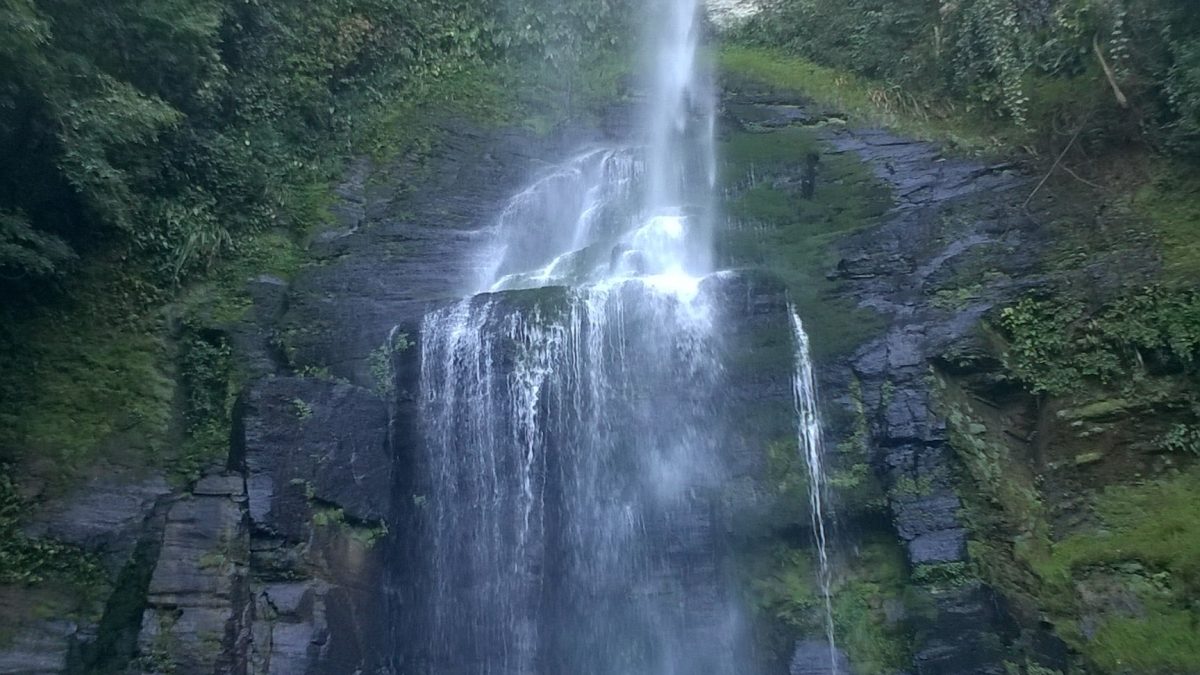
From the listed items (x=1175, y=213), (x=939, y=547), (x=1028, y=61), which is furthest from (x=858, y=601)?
(x=1028, y=61)

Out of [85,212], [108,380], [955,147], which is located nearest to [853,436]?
[955,147]

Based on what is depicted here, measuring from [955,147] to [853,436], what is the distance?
510 centimetres

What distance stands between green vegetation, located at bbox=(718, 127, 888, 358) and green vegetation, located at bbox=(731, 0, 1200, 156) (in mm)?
1992

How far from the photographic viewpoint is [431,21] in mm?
18234

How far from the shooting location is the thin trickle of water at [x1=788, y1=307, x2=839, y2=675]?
10.5 m

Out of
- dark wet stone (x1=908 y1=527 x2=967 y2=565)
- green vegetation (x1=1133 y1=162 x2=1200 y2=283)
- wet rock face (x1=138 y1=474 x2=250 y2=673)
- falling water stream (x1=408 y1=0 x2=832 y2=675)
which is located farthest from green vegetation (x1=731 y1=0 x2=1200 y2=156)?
wet rock face (x1=138 y1=474 x2=250 y2=673)

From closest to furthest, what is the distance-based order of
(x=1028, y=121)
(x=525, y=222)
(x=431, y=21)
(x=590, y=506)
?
1. (x=590, y=506)
2. (x=1028, y=121)
3. (x=525, y=222)
4. (x=431, y=21)

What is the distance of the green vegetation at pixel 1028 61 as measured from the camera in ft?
39.8

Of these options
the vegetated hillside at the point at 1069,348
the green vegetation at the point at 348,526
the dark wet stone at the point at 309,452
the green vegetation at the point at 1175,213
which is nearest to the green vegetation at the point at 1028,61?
the vegetated hillside at the point at 1069,348

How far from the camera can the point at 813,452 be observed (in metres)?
11.1

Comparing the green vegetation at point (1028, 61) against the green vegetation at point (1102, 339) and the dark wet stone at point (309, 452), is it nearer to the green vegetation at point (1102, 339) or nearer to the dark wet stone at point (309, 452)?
the green vegetation at point (1102, 339)

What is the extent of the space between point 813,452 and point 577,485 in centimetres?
279

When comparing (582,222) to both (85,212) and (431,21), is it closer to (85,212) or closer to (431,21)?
(431,21)

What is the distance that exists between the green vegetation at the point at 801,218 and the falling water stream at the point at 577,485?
1.02 metres
